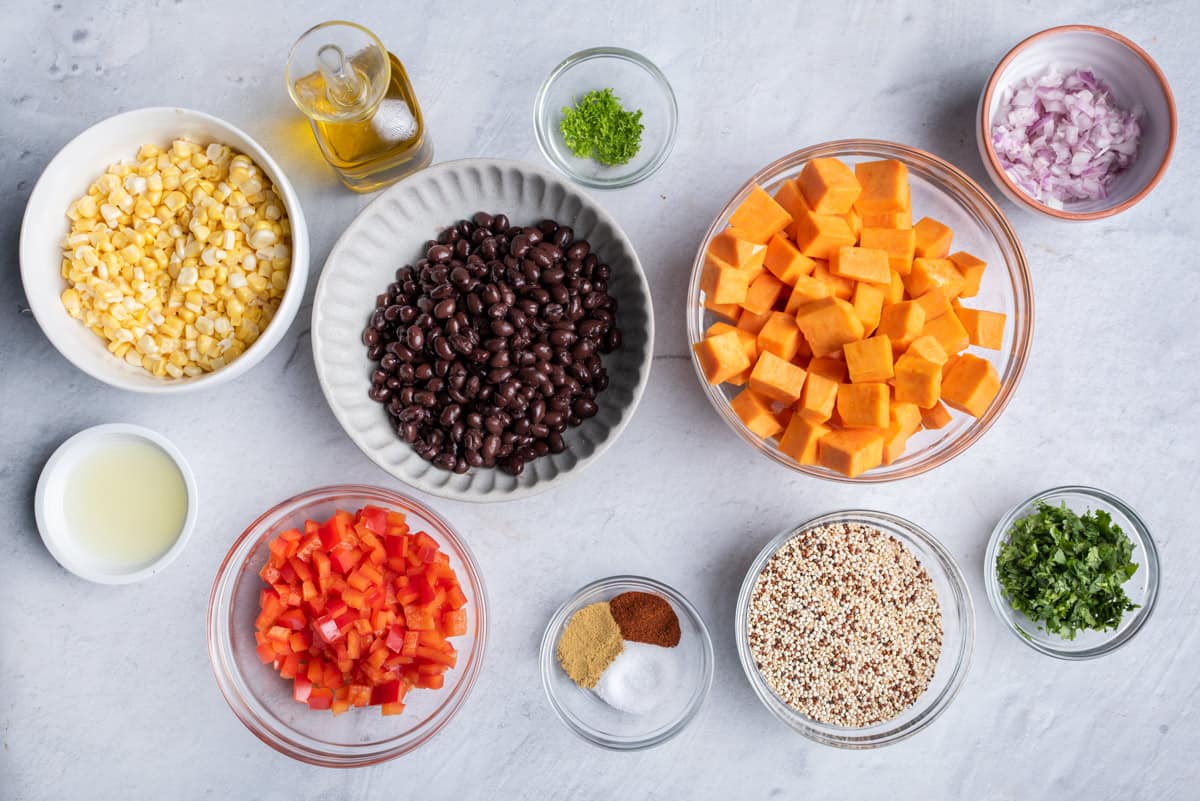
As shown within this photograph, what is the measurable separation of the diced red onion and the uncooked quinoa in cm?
102

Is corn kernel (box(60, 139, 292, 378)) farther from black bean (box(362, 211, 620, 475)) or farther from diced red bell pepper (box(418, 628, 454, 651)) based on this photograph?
diced red bell pepper (box(418, 628, 454, 651))

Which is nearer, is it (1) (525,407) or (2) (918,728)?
(1) (525,407)

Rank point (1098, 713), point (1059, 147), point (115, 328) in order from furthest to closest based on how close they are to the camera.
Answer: point (1098, 713) < point (1059, 147) < point (115, 328)

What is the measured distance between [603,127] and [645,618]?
49.4 inches

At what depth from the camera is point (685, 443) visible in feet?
7.06

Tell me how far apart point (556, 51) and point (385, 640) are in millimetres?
1570

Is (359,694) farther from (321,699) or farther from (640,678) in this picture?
(640,678)

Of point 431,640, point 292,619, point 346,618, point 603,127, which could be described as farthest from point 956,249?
point 292,619

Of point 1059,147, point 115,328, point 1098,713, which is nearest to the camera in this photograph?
point 115,328

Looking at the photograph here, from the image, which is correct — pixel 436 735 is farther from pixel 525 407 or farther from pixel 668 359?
pixel 668 359

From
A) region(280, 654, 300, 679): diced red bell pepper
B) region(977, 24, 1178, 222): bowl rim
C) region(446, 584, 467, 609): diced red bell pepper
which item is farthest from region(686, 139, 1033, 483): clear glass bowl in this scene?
region(280, 654, 300, 679): diced red bell pepper

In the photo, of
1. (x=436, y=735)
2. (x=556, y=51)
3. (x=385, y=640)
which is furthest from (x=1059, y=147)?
(x=436, y=735)

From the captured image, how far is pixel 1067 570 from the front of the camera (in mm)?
2025

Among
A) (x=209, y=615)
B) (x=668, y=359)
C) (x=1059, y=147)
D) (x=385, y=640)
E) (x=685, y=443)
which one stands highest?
(x=1059, y=147)
